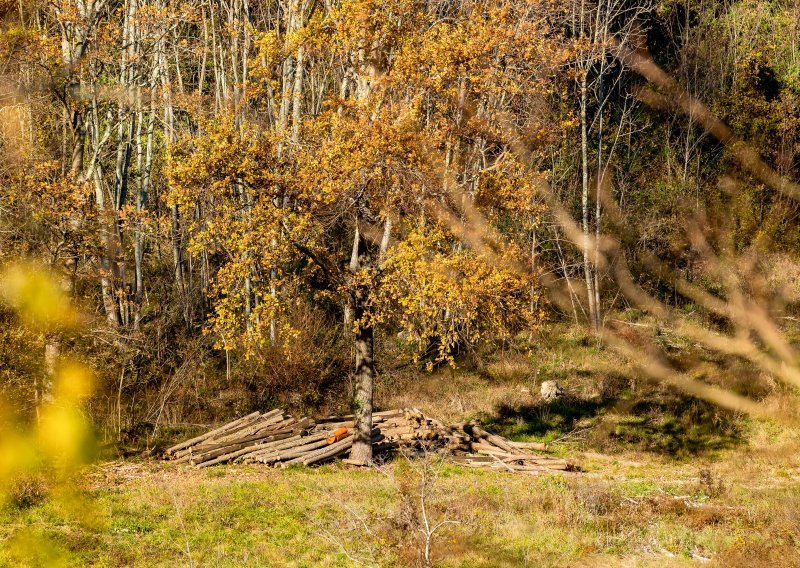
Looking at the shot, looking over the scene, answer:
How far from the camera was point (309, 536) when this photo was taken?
12.7 m

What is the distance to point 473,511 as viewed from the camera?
13367 millimetres

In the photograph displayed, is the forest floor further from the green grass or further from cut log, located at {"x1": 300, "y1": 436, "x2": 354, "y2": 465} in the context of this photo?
cut log, located at {"x1": 300, "y1": 436, "x2": 354, "y2": 465}

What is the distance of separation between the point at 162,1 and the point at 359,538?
21.6 meters

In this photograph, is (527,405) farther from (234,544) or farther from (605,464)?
(234,544)

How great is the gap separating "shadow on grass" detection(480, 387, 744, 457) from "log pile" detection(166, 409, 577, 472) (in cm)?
246

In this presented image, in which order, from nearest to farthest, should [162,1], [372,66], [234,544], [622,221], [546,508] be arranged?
[234,544] < [546,508] < [372,66] < [162,1] < [622,221]

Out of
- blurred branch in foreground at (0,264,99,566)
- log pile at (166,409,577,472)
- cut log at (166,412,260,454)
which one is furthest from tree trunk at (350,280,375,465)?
blurred branch in foreground at (0,264,99,566)

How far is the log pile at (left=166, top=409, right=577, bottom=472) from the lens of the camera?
18.1 metres

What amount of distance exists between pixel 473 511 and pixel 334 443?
635 cm

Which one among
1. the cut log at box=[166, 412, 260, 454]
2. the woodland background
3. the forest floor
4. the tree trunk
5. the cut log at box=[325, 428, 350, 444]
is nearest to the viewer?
the forest floor

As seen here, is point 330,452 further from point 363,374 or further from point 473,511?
point 473,511

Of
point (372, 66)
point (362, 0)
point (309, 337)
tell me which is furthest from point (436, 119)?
point (309, 337)

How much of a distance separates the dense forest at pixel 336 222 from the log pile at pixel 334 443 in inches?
46.8

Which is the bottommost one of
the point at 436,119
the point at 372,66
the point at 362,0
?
the point at 436,119
